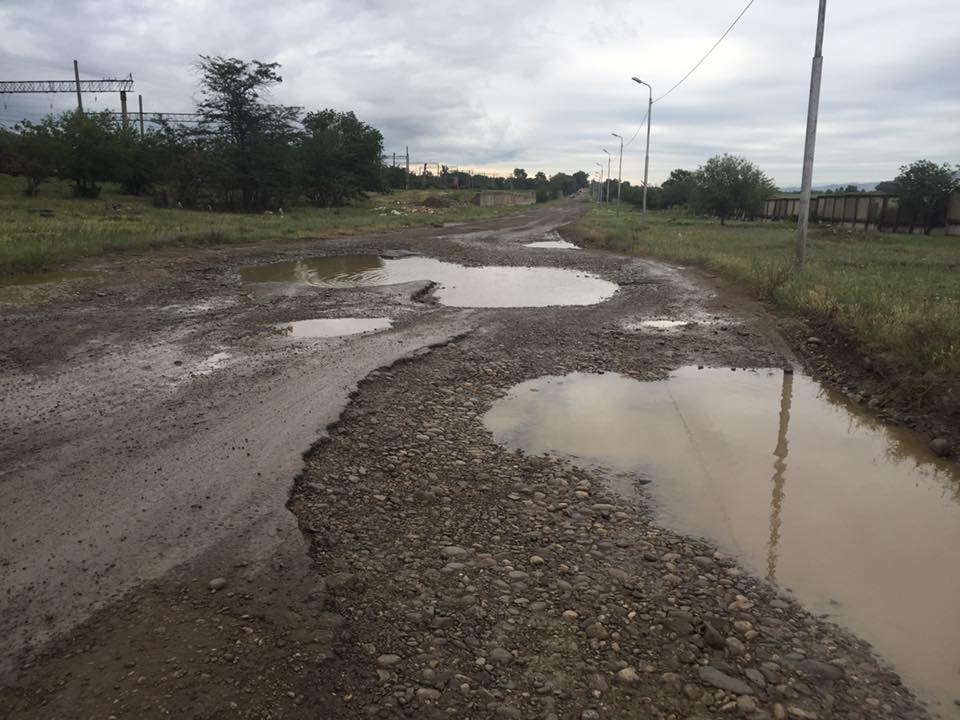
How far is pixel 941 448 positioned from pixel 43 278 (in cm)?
1553

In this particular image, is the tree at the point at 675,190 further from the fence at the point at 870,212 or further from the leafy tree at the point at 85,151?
the leafy tree at the point at 85,151

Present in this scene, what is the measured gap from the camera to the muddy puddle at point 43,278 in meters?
12.7

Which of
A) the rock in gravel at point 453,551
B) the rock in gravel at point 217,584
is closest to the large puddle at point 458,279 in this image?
the rock in gravel at point 453,551

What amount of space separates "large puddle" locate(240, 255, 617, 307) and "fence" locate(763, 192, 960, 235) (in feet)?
70.3

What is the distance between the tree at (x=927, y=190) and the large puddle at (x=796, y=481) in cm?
3373

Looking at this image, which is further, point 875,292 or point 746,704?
point 875,292

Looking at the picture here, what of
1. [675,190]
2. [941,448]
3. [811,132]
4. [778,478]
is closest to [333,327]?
[778,478]

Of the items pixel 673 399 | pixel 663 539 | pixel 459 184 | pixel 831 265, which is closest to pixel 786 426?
pixel 673 399

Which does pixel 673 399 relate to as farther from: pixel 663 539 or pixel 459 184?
pixel 459 184

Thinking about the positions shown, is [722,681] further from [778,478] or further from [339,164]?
[339,164]

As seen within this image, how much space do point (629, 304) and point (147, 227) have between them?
17391 millimetres

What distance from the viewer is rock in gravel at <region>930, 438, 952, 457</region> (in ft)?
18.5

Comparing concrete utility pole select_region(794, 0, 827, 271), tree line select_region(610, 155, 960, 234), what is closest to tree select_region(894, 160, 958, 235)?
tree line select_region(610, 155, 960, 234)

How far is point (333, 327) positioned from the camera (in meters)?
9.63
